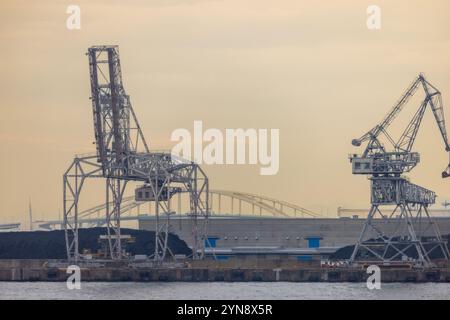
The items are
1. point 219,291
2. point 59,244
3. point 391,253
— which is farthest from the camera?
point 59,244

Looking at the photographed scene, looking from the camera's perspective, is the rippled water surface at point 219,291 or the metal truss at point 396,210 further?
the metal truss at point 396,210

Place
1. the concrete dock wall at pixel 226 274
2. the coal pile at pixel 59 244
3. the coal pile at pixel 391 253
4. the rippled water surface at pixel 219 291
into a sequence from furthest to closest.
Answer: the coal pile at pixel 59 244 → the coal pile at pixel 391 253 → the concrete dock wall at pixel 226 274 → the rippled water surface at pixel 219 291

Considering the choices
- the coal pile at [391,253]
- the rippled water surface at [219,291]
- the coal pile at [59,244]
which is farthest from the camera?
the coal pile at [59,244]

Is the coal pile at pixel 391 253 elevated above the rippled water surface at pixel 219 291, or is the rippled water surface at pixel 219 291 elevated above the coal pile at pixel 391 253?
the coal pile at pixel 391 253

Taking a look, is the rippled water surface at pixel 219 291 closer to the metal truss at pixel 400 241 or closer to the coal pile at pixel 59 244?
the metal truss at pixel 400 241

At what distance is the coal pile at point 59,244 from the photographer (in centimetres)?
18200

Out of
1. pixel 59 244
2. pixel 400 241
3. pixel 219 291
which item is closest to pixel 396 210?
pixel 400 241

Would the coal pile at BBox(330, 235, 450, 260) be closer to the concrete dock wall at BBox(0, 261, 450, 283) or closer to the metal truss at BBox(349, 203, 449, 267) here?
the metal truss at BBox(349, 203, 449, 267)

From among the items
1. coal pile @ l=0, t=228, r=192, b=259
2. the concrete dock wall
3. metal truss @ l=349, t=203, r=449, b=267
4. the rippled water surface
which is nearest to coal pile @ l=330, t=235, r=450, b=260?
metal truss @ l=349, t=203, r=449, b=267

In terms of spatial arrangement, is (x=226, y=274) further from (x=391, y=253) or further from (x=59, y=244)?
(x=59, y=244)

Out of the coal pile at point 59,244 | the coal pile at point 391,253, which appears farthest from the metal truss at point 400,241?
the coal pile at point 59,244

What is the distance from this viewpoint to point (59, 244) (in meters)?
188

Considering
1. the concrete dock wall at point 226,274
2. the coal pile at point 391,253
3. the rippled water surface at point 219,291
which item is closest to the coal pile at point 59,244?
the coal pile at point 391,253

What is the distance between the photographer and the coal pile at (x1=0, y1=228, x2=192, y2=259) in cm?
18200
